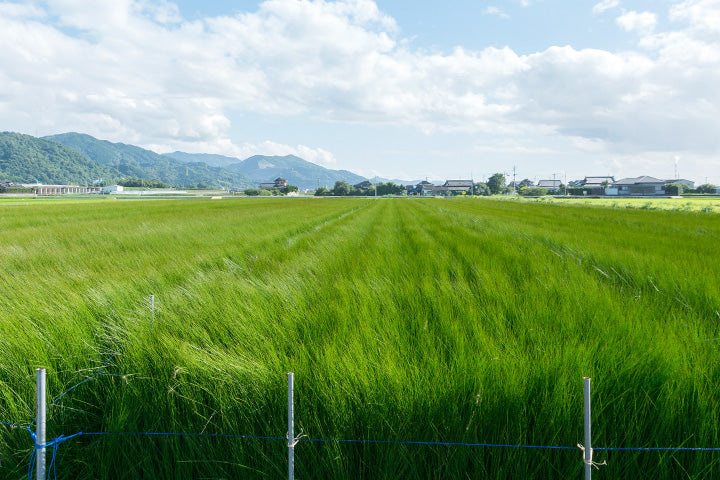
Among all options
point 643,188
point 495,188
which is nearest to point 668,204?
point 643,188

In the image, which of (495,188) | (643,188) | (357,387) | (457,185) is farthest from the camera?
(457,185)

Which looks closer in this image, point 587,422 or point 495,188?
point 587,422

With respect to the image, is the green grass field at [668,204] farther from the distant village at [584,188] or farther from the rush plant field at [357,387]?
the distant village at [584,188]

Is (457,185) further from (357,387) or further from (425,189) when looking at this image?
(357,387)

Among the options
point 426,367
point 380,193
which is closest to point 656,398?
point 426,367

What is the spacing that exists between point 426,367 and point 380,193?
144m

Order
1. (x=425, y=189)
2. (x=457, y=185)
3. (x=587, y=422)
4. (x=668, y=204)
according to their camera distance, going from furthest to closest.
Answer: (x=457, y=185), (x=425, y=189), (x=668, y=204), (x=587, y=422)

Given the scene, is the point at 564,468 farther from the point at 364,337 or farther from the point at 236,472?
the point at 236,472

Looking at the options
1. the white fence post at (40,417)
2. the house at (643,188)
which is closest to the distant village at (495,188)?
the house at (643,188)

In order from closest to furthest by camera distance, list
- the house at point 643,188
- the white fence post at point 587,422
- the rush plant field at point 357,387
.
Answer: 1. the white fence post at point 587,422
2. the rush plant field at point 357,387
3. the house at point 643,188

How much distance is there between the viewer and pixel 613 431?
6.19 feet

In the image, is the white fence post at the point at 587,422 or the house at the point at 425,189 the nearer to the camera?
the white fence post at the point at 587,422

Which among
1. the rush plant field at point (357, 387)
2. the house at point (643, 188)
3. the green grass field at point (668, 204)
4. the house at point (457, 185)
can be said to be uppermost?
the house at point (457, 185)

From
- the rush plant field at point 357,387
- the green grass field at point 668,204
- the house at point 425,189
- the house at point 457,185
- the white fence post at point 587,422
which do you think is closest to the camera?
the white fence post at point 587,422
